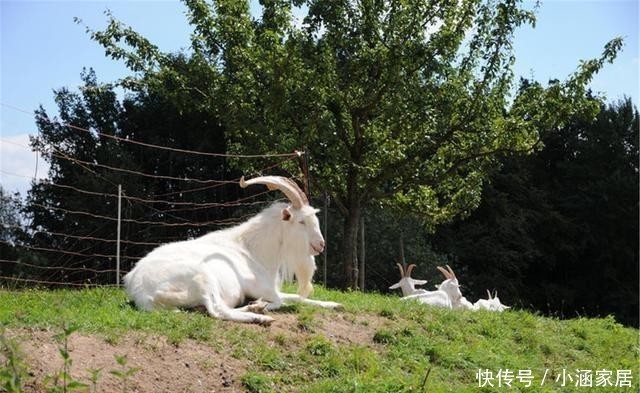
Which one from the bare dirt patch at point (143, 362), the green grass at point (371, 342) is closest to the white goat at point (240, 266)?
the green grass at point (371, 342)

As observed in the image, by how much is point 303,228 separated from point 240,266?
92 cm

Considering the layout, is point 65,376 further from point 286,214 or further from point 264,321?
point 286,214

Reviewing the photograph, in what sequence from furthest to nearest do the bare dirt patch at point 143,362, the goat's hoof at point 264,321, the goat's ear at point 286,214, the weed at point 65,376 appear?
the goat's ear at point 286,214 → the goat's hoof at point 264,321 → the bare dirt patch at point 143,362 → the weed at point 65,376

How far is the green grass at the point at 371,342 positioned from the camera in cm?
659

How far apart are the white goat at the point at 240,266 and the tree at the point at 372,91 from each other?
16.7 feet

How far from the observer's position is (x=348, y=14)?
14930 mm

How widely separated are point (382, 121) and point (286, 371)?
9.04 metres

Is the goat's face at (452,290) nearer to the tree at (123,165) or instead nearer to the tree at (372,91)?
the tree at (372,91)

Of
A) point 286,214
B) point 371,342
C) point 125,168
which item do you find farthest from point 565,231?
point 371,342

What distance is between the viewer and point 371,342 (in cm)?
796

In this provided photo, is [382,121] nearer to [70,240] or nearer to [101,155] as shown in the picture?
[70,240]

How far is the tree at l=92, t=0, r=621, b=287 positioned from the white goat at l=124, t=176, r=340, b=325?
508 centimetres

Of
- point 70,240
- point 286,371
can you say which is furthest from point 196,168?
point 286,371

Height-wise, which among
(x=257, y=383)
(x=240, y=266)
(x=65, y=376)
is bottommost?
(x=257, y=383)
